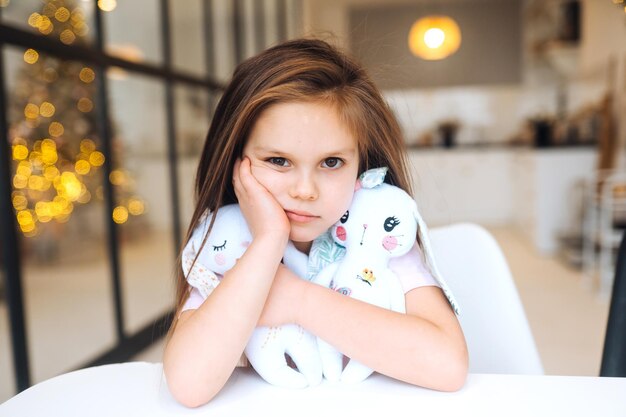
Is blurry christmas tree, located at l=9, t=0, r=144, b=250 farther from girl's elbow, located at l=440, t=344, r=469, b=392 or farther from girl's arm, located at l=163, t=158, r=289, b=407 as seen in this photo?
girl's elbow, located at l=440, t=344, r=469, b=392

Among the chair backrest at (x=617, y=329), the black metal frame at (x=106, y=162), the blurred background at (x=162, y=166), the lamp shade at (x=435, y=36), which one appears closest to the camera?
the chair backrest at (x=617, y=329)

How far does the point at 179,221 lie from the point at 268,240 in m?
3.13

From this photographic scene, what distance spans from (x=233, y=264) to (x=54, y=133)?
1.84 m

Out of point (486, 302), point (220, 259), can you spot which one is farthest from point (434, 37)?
point (220, 259)

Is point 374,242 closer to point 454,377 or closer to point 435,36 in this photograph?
point 454,377

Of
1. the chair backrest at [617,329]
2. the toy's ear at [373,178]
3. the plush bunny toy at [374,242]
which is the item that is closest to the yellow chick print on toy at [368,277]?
the plush bunny toy at [374,242]

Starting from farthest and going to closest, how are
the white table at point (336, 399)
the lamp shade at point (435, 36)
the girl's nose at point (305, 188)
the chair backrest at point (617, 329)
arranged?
the lamp shade at point (435, 36)
the chair backrest at point (617, 329)
the girl's nose at point (305, 188)
the white table at point (336, 399)

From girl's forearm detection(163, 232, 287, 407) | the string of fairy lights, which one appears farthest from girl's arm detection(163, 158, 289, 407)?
the string of fairy lights

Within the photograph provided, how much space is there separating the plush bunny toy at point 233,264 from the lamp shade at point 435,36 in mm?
5576

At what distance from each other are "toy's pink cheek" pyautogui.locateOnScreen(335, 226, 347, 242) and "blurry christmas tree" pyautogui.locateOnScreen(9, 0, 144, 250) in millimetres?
1637

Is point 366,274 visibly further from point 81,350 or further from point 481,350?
point 81,350

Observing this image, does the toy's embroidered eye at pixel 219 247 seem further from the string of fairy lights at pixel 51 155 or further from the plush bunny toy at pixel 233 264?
the string of fairy lights at pixel 51 155

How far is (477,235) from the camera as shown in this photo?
3.28 feet

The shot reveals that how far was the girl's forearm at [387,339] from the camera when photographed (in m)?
0.63
